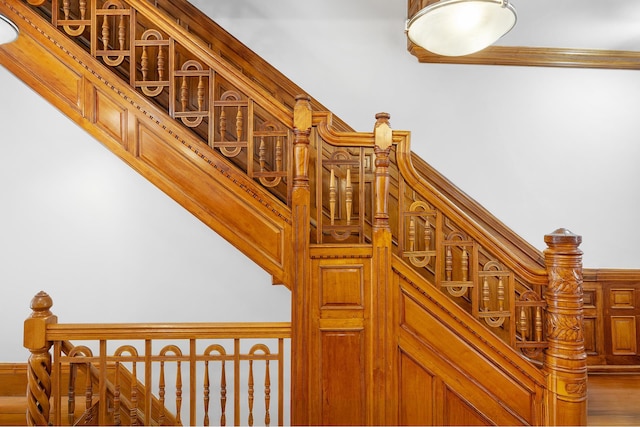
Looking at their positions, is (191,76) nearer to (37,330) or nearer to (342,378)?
(37,330)

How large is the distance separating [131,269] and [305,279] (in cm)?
210

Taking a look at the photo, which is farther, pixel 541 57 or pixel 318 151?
pixel 541 57

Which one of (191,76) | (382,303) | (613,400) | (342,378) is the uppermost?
(191,76)

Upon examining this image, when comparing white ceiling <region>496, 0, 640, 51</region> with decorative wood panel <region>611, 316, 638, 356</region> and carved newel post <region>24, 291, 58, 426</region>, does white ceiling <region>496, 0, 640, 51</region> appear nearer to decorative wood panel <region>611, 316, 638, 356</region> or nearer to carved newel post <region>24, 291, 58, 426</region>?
decorative wood panel <region>611, 316, 638, 356</region>

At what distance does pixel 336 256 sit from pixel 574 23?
3591 mm

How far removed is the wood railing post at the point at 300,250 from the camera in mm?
2055

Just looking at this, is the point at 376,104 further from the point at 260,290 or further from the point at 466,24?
the point at 260,290

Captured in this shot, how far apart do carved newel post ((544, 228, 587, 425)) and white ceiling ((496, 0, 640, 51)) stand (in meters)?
A: 2.43

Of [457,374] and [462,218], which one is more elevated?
[462,218]

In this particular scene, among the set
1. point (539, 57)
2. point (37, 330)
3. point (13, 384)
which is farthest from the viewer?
point (539, 57)

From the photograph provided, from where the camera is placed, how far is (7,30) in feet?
5.87

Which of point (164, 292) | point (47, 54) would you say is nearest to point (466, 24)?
point (47, 54)

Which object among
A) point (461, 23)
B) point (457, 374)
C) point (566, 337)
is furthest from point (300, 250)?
point (566, 337)

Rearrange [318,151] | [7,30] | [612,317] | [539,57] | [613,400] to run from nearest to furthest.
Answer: [7,30] < [318,151] < [613,400] < [612,317] < [539,57]
